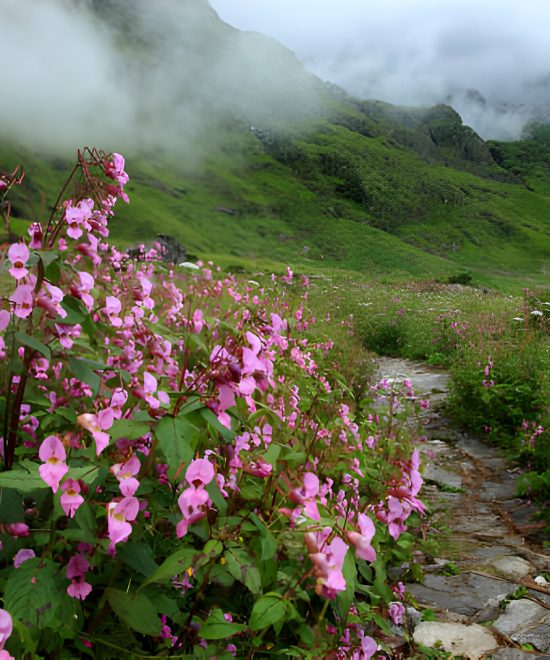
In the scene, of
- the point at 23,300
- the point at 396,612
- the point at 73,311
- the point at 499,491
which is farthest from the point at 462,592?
the point at 23,300

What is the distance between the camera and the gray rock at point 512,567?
3.21m

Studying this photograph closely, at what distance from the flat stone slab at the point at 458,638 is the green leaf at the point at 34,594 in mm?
1972

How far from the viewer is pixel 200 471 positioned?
112 centimetres

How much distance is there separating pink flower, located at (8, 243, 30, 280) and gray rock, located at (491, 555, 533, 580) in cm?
323

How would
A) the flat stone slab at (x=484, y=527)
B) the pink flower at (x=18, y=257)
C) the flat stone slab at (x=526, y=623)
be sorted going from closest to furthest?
the pink flower at (x=18, y=257), the flat stone slab at (x=526, y=623), the flat stone slab at (x=484, y=527)

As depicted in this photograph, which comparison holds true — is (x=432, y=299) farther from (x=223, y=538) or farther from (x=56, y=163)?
(x=56, y=163)

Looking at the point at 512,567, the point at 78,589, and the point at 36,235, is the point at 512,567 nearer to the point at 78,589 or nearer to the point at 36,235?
the point at 78,589

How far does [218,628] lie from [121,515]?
1.50 feet

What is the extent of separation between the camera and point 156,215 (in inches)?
1817

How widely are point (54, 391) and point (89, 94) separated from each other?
82111 millimetres

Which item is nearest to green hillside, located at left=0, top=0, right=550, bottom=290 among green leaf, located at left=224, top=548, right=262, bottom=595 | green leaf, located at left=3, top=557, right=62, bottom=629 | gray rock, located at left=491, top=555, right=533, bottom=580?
gray rock, located at left=491, top=555, right=533, bottom=580

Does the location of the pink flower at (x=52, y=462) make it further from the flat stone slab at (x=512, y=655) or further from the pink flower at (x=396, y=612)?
the flat stone slab at (x=512, y=655)

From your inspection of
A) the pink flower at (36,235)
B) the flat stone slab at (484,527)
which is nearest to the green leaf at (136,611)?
the pink flower at (36,235)

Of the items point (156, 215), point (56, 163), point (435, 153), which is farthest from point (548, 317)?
point (435, 153)
